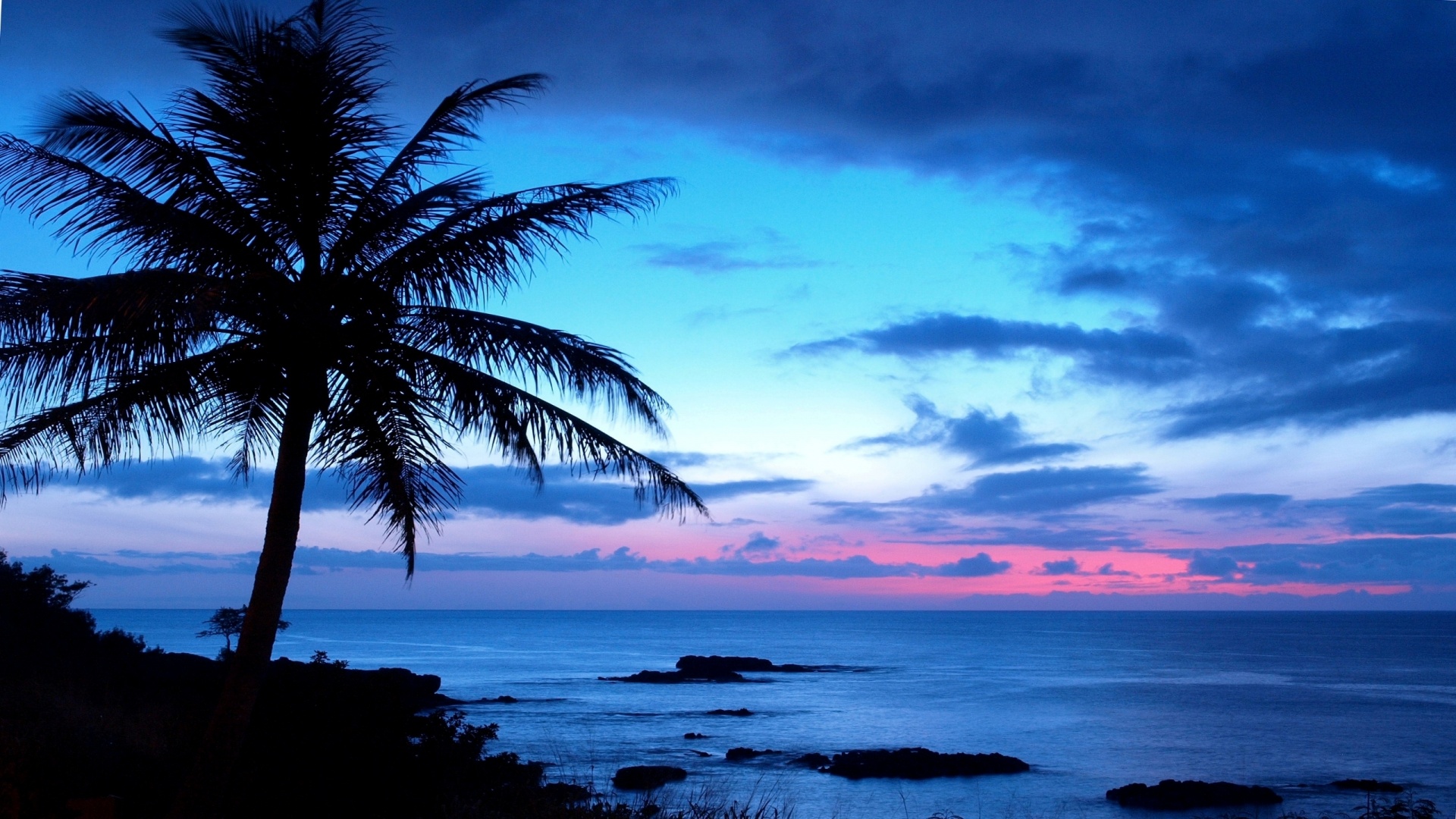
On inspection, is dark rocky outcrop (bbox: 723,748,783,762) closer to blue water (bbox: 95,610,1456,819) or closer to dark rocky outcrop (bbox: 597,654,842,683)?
blue water (bbox: 95,610,1456,819)

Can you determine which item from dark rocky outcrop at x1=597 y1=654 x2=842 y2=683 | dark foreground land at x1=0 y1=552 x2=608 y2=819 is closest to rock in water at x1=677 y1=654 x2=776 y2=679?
dark rocky outcrop at x1=597 y1=654 x2=842 y2=683

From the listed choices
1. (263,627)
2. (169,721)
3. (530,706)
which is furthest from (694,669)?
(263,627)

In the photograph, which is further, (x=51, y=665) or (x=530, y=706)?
(x=530, y=706)

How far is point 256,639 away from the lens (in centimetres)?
833

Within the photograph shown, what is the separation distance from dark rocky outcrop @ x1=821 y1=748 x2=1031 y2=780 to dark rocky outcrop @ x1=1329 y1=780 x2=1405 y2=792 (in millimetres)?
10182

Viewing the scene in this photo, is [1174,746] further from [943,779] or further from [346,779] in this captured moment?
[346,779]

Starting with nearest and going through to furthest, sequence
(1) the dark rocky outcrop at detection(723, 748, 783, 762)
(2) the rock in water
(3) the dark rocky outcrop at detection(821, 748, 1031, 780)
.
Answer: (3) the dark rocky outcrop at detection(821, 748, 1031, 780)
(1) the dark rocky outcrop at detection(723, 748, 783, 762)
(2) the rock in water

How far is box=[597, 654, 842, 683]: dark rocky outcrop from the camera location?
3113 inches

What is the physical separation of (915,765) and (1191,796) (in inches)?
352

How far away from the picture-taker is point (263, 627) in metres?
8.38

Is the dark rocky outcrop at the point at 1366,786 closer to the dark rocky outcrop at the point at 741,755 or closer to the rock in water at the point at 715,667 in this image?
the dark rocky outcrop at the point at 741,755

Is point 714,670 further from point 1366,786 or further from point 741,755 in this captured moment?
point 1366,786

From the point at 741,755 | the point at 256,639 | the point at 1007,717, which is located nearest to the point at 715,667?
the point at 1007,717

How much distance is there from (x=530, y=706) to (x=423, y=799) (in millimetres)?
47527
